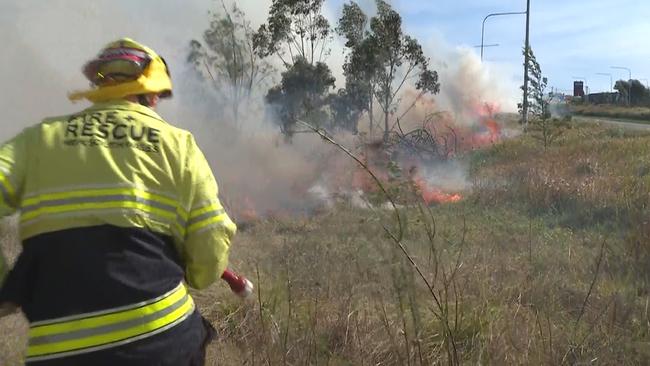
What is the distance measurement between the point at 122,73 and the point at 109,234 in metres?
0.53

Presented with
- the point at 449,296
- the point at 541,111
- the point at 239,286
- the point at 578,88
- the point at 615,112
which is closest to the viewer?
the point at 239,286

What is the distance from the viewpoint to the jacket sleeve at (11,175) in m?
1.80

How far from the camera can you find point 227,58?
2180 cm

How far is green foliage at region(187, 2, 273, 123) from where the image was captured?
21.6m

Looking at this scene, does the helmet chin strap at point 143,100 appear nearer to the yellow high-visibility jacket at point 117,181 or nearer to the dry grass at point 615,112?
the yellow high-visibility jacket at point 117,181

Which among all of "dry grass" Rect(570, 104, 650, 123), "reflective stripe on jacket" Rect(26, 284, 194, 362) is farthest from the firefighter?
"dry grass" Rect(570, 104, 650, 123)

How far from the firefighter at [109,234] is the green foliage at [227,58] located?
1988cm

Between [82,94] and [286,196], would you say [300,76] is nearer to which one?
[286,196]

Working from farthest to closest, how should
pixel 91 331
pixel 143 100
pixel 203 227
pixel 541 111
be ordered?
pixel 541 111
pixel 143 100
pixel 203 227
pixel 91 331

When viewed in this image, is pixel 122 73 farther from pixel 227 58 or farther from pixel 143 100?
pixel 227 58

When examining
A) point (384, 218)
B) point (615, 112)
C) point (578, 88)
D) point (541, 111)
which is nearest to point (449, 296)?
point (384, 218)

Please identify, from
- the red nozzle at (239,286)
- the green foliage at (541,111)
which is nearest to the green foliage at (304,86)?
the green foliage at (541,111)

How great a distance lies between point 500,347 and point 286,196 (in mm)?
13047

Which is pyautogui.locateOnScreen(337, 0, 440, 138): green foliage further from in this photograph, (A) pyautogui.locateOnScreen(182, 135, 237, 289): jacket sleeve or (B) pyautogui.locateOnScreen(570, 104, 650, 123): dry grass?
(B) pyautogui.locateOnScreen(570, 104, 650, 123): dry grass
